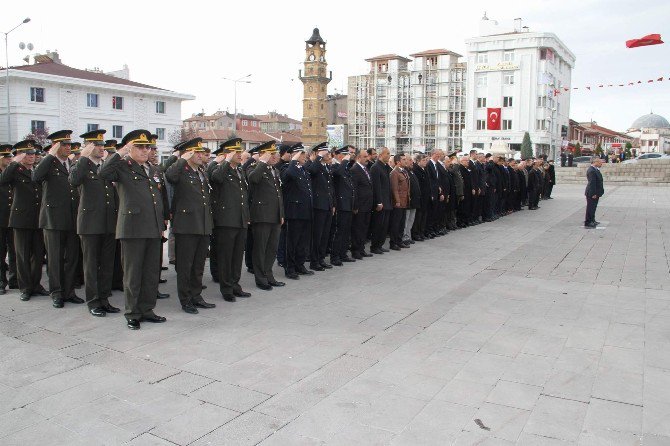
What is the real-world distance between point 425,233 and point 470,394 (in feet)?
28.5

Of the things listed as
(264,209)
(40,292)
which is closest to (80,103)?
(40,292)

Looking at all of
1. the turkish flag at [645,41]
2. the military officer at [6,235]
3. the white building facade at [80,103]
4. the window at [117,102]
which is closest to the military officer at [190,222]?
the military officer at [6,235]

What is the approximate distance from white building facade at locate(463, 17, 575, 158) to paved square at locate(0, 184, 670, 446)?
61.0 meters

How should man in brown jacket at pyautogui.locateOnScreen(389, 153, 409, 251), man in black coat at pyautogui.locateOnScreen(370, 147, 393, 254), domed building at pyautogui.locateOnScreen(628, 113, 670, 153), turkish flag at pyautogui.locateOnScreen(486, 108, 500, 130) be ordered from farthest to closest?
1. domed building at pyautogui.locateOnScreen(628, 113, 670, 153)
2. turkish flag at pyautogui.locateOnScreen(486, 108, 500, 130)
3. man in brown jacket at pyautogui.locateOnScreen(389, 153, 409, 251)
4. man in black coat at pyautogui.locateOnScreen(370, 147, 393, 254)

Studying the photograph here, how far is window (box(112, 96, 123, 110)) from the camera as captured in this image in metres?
48.4

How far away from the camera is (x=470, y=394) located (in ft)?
13.7

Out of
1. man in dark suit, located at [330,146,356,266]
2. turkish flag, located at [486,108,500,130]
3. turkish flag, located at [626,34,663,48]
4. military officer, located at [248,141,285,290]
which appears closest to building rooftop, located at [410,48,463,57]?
turkish flag, located at [486,108,500,130]

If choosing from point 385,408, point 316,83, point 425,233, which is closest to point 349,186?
point 425,233

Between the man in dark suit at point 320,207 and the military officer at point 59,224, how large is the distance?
3350 millimetres

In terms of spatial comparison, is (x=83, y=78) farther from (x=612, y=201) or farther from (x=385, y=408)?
(x=385, y=408)

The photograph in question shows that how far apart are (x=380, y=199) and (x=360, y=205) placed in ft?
2.01

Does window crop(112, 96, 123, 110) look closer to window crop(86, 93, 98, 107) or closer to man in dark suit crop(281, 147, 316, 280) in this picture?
window crop(86, 93, 98, 107)

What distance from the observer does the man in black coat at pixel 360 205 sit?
9.91m

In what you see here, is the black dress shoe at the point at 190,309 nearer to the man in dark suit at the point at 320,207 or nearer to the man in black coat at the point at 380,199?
the man in dark suit at the point at 320,207
